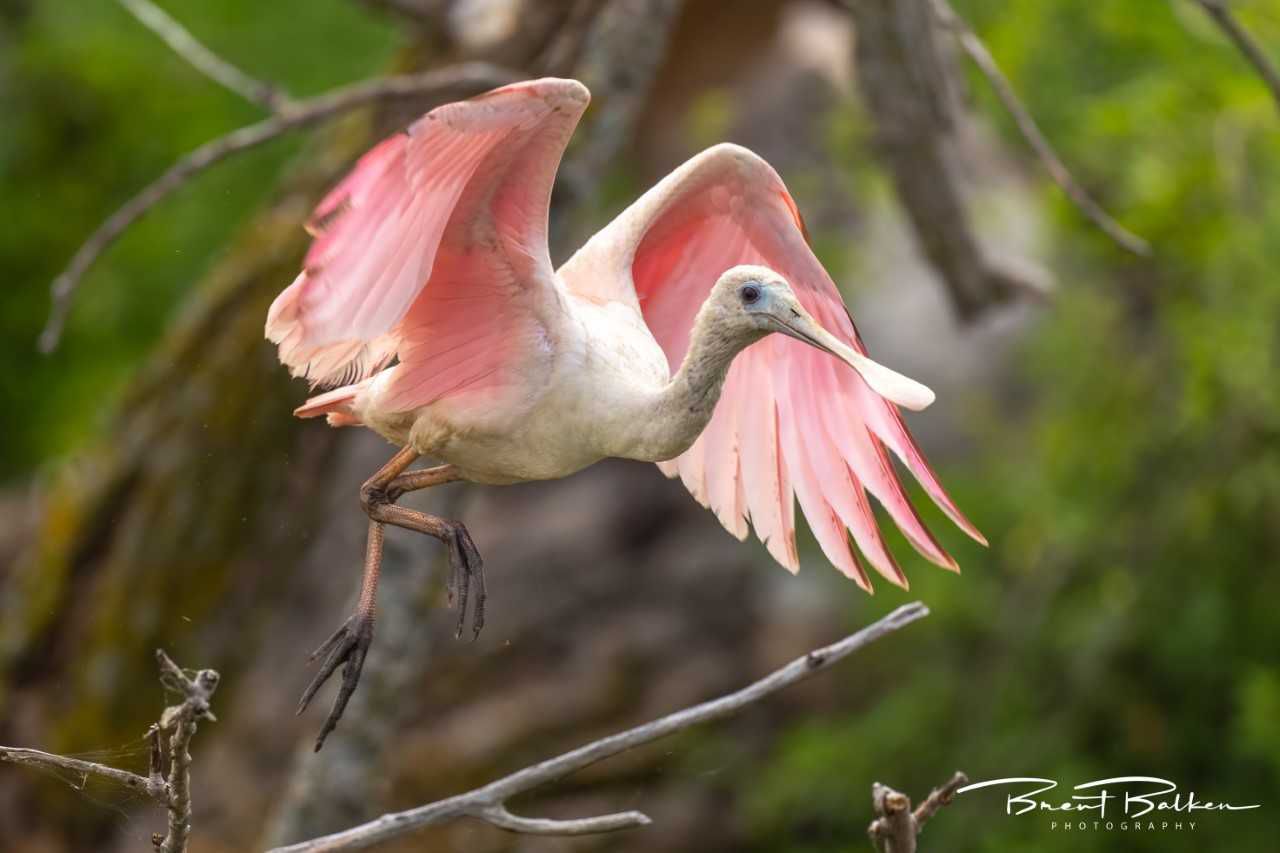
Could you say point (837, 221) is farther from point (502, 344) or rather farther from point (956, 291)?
point (502, 344)

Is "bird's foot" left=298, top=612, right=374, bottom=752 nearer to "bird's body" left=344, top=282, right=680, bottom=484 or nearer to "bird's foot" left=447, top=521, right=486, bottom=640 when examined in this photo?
"bird's foot" left=447, top=521, right=486, bottom=640

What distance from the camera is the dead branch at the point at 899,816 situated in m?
2.70

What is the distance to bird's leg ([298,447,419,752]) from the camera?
9.47 feet

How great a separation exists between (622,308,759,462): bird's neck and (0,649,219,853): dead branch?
805 millimetres

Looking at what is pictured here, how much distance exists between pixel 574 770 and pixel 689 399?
2.15ft

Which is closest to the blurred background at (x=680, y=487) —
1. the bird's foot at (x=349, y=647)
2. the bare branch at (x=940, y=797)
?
the bird's foot at (x=349, y=647)

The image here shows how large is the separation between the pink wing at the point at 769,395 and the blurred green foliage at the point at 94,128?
22.1ft

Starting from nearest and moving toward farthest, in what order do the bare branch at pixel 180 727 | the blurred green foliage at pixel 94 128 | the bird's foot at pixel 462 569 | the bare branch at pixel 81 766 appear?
the bare branch at pixel 180 727
the bare branch at pixel 81 766
the bird's foot at pixel 462 569
the blurred green foliage at pixel 94 128

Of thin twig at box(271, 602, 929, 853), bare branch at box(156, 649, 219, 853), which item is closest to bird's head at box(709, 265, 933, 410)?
thin twig at box(271, 602, 929, 853)

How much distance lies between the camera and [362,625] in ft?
9.70

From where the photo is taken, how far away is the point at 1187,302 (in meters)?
6.75

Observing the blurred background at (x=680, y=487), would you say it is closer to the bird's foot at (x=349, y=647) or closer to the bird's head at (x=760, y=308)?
the bird's foot at (x=349, y=647)

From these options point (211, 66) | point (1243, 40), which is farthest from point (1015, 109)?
point (211, 66)

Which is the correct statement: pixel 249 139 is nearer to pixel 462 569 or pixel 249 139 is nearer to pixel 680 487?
pixel 462 569
